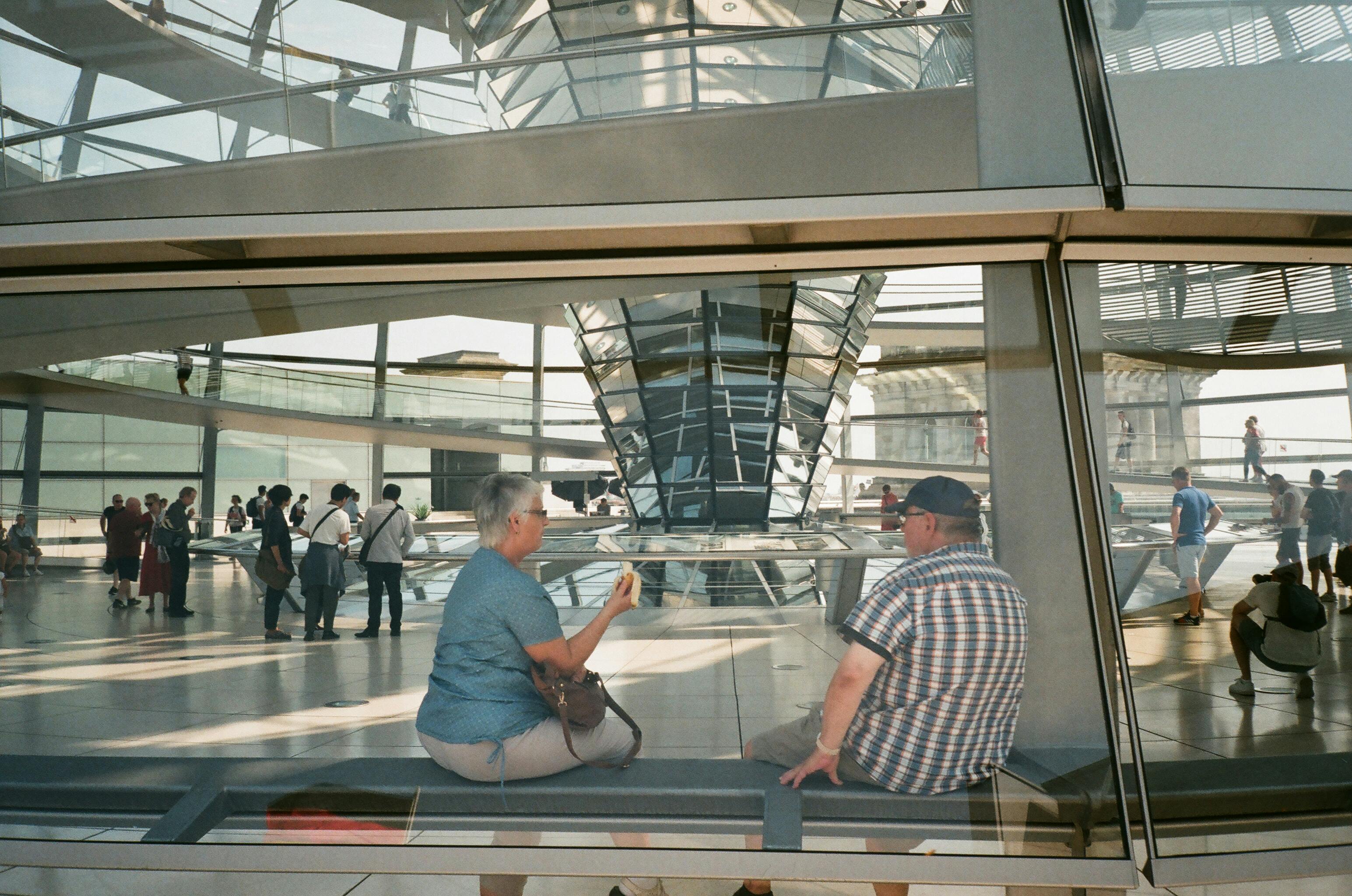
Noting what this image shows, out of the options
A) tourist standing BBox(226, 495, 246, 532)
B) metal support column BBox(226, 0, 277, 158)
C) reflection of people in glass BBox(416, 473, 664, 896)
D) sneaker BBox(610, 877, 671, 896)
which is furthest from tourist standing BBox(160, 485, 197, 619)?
metal support column BBox(226, 0, 277, 158)

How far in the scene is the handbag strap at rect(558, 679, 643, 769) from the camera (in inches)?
115

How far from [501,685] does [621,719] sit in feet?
1.49

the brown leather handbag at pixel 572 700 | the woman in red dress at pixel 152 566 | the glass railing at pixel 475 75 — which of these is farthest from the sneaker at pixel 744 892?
the glass railing at pixel 475 75

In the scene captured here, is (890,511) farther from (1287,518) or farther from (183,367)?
(183,367)

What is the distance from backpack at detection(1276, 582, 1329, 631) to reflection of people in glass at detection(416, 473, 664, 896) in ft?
8.21

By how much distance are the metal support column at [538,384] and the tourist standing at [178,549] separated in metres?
1.31

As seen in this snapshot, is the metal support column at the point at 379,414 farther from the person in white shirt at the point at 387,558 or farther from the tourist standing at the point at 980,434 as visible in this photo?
the tourist standing at the point at 980,434

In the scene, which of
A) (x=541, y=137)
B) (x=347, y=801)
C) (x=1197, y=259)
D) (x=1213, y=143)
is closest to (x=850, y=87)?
(x=541, y=137)

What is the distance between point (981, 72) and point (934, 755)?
94.7 inches

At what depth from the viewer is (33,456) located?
3.47 metres

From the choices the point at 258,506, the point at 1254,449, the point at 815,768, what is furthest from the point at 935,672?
the point at 258,506

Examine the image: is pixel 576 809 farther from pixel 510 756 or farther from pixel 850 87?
pixel 850 87

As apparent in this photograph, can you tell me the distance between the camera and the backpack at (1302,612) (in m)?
3.33

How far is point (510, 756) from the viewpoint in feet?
9.55
